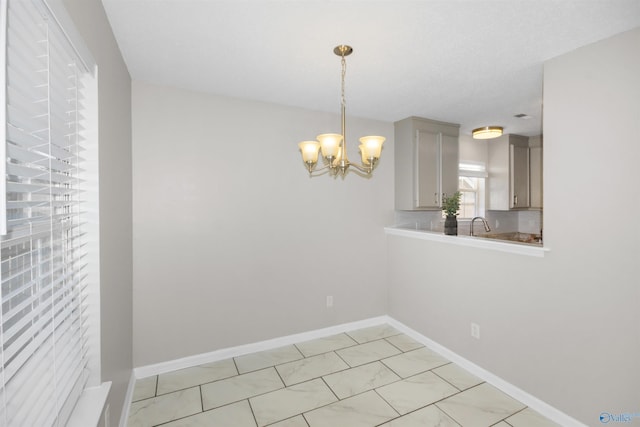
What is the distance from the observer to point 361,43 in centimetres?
200

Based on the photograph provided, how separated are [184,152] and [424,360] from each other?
3.00 meters

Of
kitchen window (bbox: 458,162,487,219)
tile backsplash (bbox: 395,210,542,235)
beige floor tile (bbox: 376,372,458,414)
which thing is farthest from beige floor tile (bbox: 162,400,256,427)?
kitchen window (bbox: 458,162,487,219)

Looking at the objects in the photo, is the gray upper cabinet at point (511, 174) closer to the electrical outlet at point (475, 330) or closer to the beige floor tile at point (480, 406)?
the electrical outlet at point (475, 330)

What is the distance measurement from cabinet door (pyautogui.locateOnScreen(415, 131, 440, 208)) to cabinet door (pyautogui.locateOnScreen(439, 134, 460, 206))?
0.26 feet

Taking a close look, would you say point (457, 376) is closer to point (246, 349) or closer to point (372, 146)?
point (246, 349)

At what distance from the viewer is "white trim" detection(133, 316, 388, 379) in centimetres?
266

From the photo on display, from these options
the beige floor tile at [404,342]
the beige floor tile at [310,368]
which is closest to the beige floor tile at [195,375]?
the beige floor tile at [310,368]

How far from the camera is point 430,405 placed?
2260 mm

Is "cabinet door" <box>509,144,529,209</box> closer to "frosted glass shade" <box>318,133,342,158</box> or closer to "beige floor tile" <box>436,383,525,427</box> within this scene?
"beige floor tile" <box>436,383,525,427</box>

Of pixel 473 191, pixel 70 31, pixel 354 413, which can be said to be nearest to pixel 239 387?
pixel 354 413

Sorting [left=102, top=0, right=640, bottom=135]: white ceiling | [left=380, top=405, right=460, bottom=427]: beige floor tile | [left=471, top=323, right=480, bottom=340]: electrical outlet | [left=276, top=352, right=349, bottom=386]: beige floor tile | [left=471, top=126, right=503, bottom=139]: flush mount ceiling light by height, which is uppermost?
[left=102, top=0, right=640, bottom=135]: white ceiling

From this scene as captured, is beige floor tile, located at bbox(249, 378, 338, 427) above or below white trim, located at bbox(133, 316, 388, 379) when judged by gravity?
below

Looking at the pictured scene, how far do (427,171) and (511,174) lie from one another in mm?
1785

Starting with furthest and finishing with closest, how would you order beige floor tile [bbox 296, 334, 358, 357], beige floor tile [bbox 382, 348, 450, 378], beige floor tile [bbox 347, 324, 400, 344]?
beige floor tile [bbox 347, 324, 400, 344] < beige floor tile [bbox 296, 334, 358, 357] < beige floor tile [bbox 382, 348, 450, 378]
